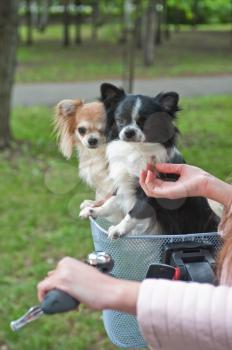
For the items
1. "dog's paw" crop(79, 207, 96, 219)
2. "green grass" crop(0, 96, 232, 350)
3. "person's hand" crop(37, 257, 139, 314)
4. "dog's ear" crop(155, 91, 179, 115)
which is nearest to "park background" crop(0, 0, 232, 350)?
"green grass" crop(0, 96, 232, 350)

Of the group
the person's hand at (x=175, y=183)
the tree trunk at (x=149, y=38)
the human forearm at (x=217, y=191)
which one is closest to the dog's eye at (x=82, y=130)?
the person's hand at (x=175, y=183)

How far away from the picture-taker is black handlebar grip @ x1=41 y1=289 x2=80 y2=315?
47.6 inches

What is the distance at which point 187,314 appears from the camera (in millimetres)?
1179

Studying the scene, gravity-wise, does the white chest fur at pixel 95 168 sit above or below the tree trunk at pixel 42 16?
above

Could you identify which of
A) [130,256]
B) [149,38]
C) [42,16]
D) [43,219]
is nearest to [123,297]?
[130,256]

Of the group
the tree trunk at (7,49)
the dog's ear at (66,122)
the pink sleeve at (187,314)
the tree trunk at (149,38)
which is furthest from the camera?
the tree trunk at (149,38)

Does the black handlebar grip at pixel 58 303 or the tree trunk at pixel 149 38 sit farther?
the tree trunk at pixel 149 38

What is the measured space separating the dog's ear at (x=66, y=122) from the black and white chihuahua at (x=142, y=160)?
0.13 m

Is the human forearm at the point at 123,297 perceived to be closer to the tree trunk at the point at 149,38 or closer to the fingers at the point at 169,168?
the fingers at the point at 169,168

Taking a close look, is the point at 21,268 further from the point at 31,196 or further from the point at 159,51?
the point at 159,51

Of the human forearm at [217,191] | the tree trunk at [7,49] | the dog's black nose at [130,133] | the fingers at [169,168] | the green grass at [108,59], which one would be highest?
the dog's black nose at [130,133]

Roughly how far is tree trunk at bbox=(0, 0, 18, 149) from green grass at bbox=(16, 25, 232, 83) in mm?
Result: 4886

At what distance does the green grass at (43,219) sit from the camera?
3.85 m

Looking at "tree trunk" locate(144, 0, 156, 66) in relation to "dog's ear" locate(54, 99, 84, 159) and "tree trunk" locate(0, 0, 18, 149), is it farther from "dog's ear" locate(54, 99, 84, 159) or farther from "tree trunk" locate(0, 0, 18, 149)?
"dog's ear" locate(54, 99, 84, 159)
